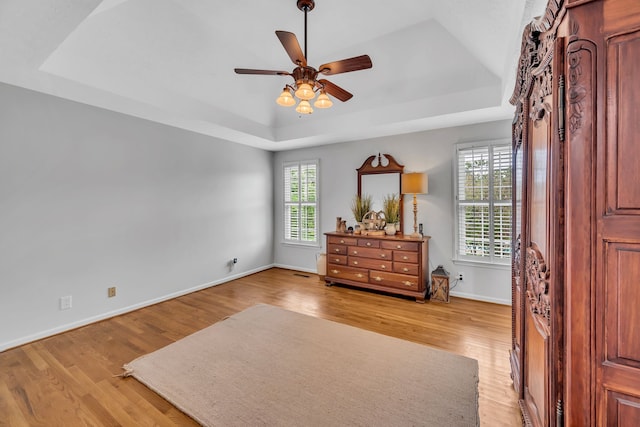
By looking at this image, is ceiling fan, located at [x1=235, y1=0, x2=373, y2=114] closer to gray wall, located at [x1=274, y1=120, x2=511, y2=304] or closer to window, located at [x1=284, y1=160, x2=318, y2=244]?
gray wall, located at [x1=274, y1=120, x2=511, y2=304]

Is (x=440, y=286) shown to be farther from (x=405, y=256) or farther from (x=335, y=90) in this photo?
(x=335, y=90)

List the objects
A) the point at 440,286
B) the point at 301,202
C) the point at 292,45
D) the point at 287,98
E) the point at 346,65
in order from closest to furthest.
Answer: the point at 292,45 < the point at 346,65 < the point at 287,98 < the point at 440,286 < the point at 301,202

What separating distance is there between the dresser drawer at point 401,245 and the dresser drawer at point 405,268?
0.70ft

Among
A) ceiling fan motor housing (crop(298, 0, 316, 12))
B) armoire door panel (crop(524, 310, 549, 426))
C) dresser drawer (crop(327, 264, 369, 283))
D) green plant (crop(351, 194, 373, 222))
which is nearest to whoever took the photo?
armoire door panel (crop(524, 310, 549, 426))

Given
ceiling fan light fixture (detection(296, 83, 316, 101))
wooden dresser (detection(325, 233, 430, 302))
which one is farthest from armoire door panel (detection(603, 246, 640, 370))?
wooden dresser (detection(325, 233, 430, 302))

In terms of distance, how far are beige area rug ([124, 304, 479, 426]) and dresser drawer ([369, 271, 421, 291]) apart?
4.11 feet

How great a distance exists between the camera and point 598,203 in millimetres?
→ 838

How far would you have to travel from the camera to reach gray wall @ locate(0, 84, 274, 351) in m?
2.70

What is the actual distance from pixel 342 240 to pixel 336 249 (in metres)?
0.19

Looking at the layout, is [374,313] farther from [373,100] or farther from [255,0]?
[255,0]

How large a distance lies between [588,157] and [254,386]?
2.29 meters

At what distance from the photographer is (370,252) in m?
4.16

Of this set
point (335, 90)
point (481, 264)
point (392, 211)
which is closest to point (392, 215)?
point (392, 211)

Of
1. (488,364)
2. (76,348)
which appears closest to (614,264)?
(488,364)
